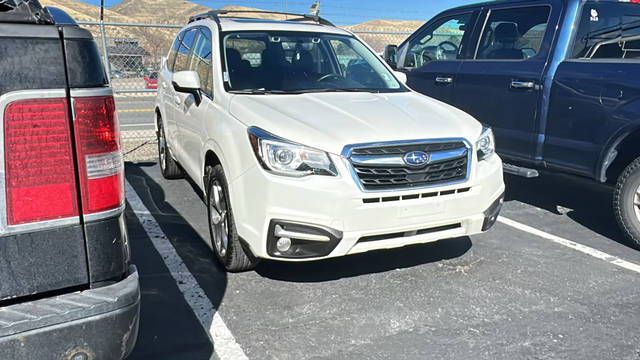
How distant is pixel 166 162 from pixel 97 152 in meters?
4.62

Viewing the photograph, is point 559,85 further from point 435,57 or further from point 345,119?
point 345,119

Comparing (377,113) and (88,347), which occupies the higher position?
(377,113)

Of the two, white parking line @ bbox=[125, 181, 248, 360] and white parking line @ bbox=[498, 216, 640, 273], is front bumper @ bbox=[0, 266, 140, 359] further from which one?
white parking line @ bbox=[498, 216, 640, 273]

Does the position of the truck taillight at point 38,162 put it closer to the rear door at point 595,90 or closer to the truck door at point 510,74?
the rear door at point 595,90

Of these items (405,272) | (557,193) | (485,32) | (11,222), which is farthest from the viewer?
(557,193)

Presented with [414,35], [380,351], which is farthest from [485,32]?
[380,351]

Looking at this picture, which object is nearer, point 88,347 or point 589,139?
point 88,347

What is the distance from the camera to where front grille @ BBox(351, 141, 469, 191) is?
3.18m

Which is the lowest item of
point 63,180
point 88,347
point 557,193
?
point 557,193

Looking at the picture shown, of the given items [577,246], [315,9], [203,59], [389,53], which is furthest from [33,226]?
[315,9]

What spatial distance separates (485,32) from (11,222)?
16.9 ft

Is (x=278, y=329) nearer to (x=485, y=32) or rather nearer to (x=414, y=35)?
(x=485, y=32)

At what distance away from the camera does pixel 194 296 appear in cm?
347

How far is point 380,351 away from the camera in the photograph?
2.88 m
